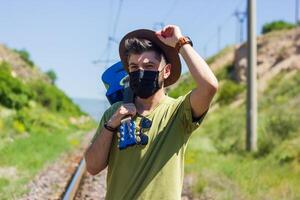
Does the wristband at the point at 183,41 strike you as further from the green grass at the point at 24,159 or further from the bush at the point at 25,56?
the bush at the point at 25,56

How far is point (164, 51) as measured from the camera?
361 cm

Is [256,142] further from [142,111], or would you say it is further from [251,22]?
[142,111]

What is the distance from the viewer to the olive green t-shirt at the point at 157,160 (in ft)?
11.0

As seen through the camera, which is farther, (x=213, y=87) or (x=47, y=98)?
(x=47, y=98)

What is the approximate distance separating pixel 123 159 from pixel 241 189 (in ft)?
27.4

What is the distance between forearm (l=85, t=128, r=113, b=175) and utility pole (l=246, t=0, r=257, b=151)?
16.2m

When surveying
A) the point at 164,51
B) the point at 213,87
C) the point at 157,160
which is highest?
the point at 164,51

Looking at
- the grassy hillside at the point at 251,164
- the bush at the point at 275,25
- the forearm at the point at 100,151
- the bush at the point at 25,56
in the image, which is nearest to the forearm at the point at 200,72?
the forearm at the point at 100,151

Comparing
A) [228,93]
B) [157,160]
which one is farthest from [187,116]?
[228,93]

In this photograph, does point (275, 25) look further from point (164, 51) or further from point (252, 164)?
point (164, 51)

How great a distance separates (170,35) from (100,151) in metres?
0.71

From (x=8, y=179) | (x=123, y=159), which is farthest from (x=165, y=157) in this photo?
(x=8, y=179)

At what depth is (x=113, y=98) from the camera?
4.18 meters

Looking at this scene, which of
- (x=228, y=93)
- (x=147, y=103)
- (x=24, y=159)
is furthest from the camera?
(x=228, y=93)
